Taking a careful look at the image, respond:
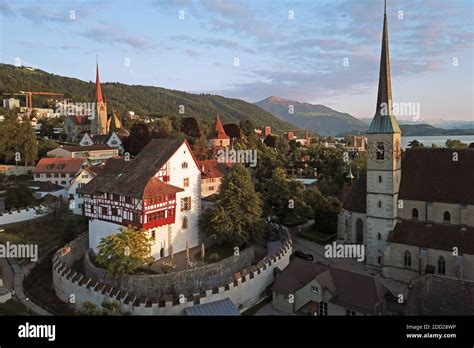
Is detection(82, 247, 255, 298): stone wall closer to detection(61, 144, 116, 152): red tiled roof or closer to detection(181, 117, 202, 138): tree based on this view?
detection(61, 144, 116, 152): red tiled roof

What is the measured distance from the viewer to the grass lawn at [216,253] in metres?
36.1

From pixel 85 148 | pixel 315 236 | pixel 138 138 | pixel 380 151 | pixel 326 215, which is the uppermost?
pixel 138 138

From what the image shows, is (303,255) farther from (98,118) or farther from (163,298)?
(98,118)

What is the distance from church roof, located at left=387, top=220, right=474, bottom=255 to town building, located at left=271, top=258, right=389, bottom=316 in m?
7.55

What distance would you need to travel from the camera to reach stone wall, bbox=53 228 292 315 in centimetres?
2642

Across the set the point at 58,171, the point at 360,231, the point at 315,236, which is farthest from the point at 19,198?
the point at 360,231

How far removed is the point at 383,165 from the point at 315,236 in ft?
43.6

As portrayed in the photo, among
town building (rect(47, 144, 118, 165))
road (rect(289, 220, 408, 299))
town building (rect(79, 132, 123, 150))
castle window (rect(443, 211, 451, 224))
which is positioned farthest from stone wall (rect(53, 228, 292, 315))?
town building (rect(79, 132, 123, 150))

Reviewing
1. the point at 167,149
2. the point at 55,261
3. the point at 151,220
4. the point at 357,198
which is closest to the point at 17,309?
the point at 55,261

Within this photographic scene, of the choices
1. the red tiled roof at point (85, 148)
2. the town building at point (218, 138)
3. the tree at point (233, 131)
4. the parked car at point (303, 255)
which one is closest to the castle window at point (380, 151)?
the parked car at point (303, 255)

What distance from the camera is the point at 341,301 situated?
27453 mm

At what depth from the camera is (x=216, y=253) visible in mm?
37781

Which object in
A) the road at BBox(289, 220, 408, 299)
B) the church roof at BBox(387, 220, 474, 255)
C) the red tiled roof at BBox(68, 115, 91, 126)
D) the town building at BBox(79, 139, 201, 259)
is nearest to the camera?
the church roof at BBox(387, 220, 474, 255)
